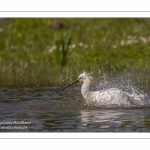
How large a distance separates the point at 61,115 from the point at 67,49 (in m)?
6.80

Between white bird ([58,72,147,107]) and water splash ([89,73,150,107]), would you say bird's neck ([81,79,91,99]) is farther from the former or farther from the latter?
water splash ([89,73,150,107])

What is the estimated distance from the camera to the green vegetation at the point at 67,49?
1797cm

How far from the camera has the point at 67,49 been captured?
19000 mm

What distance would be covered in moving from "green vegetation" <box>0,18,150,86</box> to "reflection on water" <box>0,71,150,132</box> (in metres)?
2.05

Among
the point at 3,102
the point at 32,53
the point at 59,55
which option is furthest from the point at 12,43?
the point at 3,102

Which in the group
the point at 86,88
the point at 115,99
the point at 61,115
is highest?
the point at 86,88

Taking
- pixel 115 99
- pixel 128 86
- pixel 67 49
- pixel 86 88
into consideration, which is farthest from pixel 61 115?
pixel 67 49

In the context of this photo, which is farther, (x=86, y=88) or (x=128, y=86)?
(x=128, y=86)

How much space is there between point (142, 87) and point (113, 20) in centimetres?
775

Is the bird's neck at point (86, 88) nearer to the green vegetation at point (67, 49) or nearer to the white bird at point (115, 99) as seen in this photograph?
the white bird at point (115, 99)

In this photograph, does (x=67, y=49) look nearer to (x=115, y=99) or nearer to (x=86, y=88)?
(x=86, y=88)

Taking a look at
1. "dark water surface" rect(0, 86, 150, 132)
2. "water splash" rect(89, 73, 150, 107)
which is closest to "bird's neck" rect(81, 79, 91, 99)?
"dark water surface" rect(0, 86, 150, 132)

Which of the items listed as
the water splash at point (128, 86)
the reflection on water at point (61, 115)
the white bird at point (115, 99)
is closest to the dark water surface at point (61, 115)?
the reflection on water at point (61, 115)
